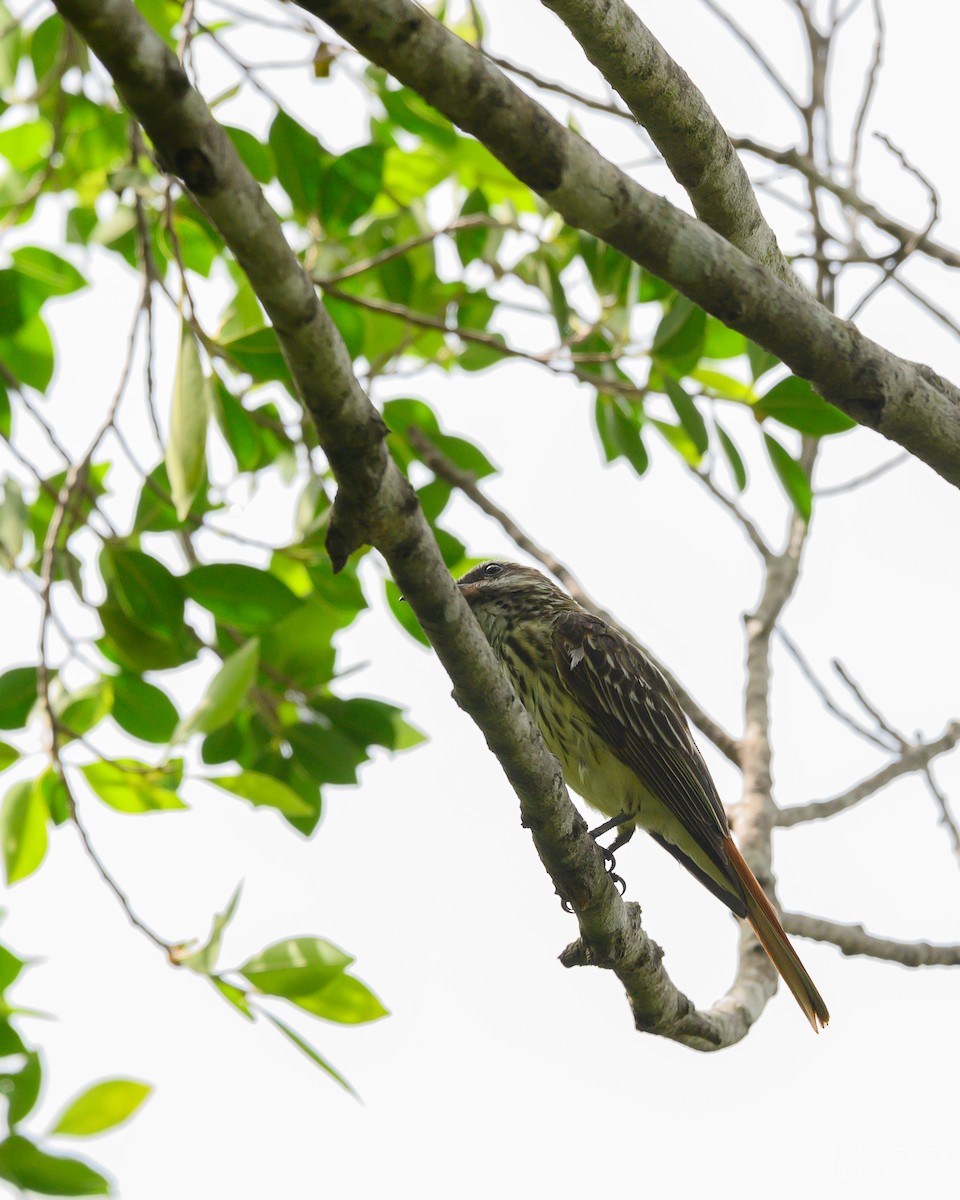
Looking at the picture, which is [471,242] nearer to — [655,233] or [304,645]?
[304,645]

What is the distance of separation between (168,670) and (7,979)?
1059mm

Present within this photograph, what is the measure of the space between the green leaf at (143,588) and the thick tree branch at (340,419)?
1.63 meters

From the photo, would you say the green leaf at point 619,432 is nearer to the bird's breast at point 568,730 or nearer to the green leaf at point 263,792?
the bird's breast at point 568,730

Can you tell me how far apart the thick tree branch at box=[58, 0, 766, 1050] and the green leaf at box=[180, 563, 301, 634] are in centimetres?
153

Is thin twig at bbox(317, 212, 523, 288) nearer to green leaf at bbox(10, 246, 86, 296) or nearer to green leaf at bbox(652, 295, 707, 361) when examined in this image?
green leaf at bbox(652, 295, 707, 361)

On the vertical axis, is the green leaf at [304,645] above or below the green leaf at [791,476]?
below

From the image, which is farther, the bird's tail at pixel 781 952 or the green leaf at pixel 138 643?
the bird's tail at pixel 781 952

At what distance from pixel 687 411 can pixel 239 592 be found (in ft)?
5.21

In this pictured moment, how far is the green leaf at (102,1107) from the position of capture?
3.53 metres

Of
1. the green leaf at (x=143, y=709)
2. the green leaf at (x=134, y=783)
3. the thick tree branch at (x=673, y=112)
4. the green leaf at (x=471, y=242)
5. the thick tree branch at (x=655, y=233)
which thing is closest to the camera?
the thick tree branch at (x=655, y=233)

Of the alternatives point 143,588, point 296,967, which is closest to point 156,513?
point 143,588

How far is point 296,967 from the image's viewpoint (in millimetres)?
3504

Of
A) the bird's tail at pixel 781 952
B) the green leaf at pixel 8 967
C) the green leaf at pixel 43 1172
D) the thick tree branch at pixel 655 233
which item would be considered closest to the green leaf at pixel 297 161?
the thick tree branch at pixel 655 233

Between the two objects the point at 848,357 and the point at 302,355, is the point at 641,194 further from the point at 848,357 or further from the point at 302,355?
the point at 302,355
